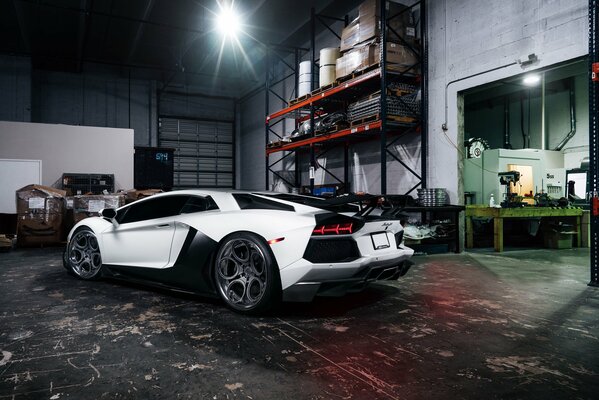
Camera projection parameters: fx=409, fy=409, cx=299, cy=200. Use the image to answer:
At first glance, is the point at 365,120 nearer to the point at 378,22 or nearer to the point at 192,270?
the point at 378,22

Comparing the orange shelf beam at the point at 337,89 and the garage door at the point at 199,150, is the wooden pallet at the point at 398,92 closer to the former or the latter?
the orange shelf beam at the point at 337,89

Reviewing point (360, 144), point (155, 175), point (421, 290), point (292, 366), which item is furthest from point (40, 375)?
point (155, 175)

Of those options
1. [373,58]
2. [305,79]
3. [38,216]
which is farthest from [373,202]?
[305,79]

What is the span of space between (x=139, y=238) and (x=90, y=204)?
565 centimetres

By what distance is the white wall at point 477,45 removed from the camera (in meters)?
5.80

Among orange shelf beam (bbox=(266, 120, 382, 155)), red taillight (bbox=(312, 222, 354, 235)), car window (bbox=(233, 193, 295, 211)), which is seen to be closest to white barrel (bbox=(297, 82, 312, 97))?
orange shelf beam (bbox=(266, 120, 382, 155))

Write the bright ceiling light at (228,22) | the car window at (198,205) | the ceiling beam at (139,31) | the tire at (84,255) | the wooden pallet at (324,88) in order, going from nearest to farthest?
1. the car window at (198,205)
2. the tire at (84,255)
3. the wooden pallet at (324,88)
4. the bright ceiling light at (228,22)
5. the ceiling beam at (139,31)

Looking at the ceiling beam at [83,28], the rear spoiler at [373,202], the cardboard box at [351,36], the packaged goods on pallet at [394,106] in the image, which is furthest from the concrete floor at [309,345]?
the ceiling beam at [83,28]

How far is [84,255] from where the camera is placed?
15.7 feet

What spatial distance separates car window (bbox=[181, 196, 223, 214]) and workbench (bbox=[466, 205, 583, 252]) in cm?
568

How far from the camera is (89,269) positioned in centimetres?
474

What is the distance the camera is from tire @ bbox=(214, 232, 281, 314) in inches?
122

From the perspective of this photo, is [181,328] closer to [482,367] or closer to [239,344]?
[239,344]

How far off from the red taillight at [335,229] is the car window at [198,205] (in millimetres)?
1174
